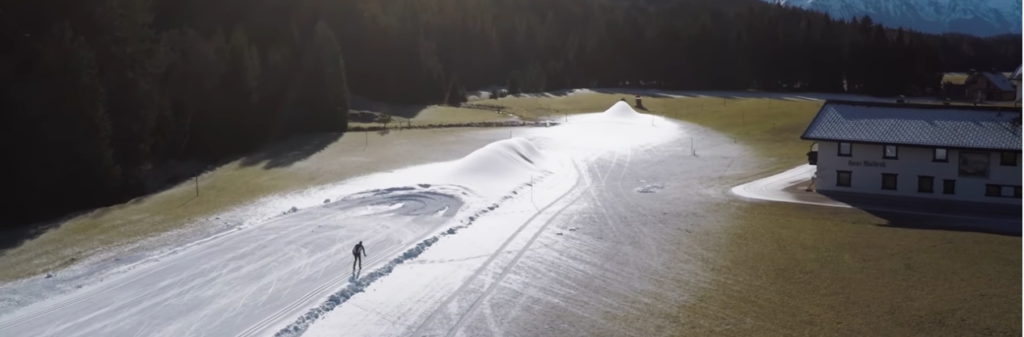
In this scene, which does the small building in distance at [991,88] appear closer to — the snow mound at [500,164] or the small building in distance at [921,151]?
the small building in distance at [921,151]

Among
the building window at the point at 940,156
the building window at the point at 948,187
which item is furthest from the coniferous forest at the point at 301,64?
the building window at the point at 948,187

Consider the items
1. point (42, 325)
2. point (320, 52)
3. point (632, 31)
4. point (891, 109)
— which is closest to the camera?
point (42, 325)

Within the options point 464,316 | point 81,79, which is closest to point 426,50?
point 81,79

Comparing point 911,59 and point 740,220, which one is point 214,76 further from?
point 911,59

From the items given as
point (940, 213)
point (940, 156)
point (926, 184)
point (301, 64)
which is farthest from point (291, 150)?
point (940, 213)

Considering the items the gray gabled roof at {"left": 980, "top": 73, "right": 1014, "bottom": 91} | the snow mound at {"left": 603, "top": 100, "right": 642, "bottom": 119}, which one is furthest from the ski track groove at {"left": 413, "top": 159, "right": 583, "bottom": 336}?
the gray gabled roof at {"left": 980, "top": 73, "right": 1014, "bottom": 91}

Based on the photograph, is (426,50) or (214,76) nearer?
(214,76)

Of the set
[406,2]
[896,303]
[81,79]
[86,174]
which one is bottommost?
[896,303]

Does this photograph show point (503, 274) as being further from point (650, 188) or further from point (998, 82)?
point (998, 82)
